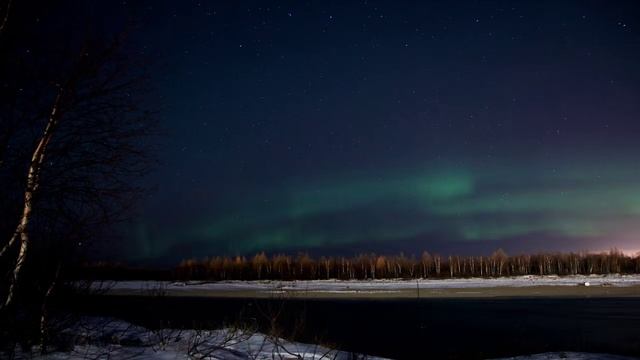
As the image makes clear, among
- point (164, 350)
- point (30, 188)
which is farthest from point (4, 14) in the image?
point (164, 350)

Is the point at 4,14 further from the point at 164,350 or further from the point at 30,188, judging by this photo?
the point at 164,350

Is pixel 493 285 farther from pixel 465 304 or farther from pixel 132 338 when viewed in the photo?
pixel 132 338

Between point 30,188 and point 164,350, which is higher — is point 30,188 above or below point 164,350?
above

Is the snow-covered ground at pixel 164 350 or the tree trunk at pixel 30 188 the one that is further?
the snow-covered ground at pixel 164 350

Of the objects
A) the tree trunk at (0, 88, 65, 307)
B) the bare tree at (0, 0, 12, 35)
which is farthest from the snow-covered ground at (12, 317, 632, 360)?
the bare tree at (0, 0, 12, 35)

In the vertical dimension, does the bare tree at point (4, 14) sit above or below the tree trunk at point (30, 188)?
above

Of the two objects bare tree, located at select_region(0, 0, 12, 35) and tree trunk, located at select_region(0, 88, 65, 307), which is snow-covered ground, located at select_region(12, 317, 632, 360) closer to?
tree trunk, located at select_region(0, 88, 65, 307)

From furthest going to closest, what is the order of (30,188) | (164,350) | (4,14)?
(164,350) < (4,14) < (30,188)

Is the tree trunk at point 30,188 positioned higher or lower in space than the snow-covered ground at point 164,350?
higher

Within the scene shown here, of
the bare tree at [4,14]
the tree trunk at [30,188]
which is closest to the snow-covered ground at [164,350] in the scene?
the tree trunk at [30,188]

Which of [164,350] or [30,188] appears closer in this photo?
[30,188]

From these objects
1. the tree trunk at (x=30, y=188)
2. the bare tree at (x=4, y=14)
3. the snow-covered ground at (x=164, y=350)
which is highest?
the bare tree at (x=4, y=14)

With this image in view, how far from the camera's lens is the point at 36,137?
24.8ft

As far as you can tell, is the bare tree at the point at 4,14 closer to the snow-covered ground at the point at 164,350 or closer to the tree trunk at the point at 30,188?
the tree trunk at the point at 30,188
